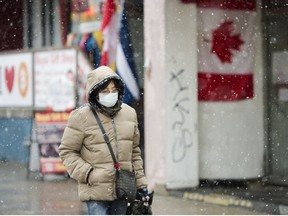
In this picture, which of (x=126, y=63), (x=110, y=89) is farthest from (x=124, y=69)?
(x=110, y=89)

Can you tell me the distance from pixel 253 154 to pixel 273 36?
6.01 feet

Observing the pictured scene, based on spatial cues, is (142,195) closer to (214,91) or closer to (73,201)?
(73,201)

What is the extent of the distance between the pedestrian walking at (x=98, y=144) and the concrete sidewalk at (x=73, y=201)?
14.6ft

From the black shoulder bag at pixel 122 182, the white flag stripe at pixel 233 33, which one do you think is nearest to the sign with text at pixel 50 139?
the white flag stripe at pixel 233 33

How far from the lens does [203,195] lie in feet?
37.6

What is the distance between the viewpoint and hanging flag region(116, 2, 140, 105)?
43.7 feet

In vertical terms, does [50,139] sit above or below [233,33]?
below

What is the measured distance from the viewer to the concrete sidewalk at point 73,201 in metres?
10.4

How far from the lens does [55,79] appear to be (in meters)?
14.4

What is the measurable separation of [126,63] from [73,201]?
2858mm

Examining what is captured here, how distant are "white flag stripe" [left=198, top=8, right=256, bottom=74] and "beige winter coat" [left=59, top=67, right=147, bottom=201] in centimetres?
650

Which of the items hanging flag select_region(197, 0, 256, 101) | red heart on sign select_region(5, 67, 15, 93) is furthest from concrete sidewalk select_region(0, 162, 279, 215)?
red heart on sign select_region(5, 67, 15, 93)

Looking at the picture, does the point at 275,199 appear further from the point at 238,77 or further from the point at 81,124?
the point at 81,124

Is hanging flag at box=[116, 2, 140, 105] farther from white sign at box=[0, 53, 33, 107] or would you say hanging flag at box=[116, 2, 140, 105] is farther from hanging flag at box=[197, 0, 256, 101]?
white sign at box=[0, 53, 33, 107]
